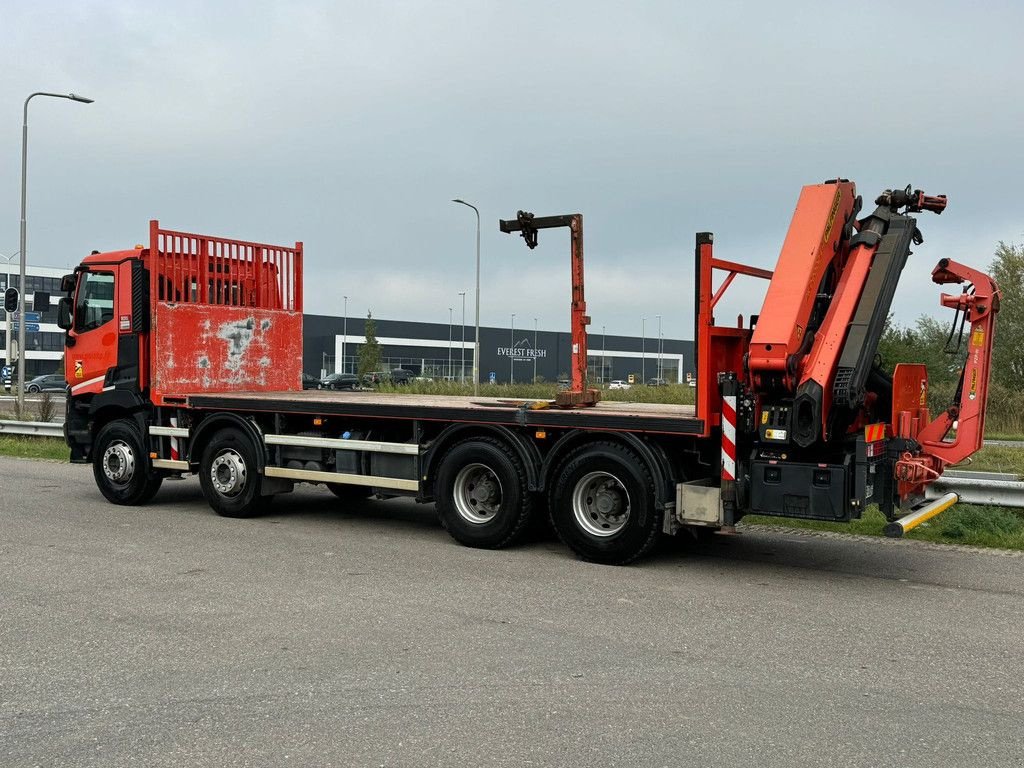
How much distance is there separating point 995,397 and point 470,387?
16.9m

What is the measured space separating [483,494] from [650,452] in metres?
1.88

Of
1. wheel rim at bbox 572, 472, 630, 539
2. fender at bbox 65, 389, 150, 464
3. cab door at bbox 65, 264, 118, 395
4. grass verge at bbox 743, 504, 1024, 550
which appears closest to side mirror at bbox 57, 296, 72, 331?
cab door at bbox 65, 264, 118, 395

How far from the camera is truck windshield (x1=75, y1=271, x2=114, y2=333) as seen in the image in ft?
40.6

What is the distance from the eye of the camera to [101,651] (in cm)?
600

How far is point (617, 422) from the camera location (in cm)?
865

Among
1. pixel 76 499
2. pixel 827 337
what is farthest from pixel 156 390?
pixel 827 337

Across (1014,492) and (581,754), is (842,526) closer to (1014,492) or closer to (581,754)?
(1014,492)

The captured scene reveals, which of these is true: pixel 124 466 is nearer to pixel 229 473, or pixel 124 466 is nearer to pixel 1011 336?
pixel 229 473

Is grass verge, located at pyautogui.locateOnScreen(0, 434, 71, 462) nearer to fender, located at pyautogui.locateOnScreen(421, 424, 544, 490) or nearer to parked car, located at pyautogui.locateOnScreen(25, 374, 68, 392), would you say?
fender, located at pyautogui.locateOnScreen(421, 424, 544, 490)

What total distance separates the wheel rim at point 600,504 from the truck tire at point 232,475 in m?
4.06

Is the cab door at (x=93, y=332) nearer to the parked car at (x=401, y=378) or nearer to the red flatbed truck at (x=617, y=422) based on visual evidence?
the red flatbed truck at (x=617, y=422)

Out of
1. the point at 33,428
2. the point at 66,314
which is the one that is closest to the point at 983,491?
the point at 66,314

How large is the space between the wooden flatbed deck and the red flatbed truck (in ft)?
0.07

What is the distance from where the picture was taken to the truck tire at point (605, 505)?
28.0 ft
